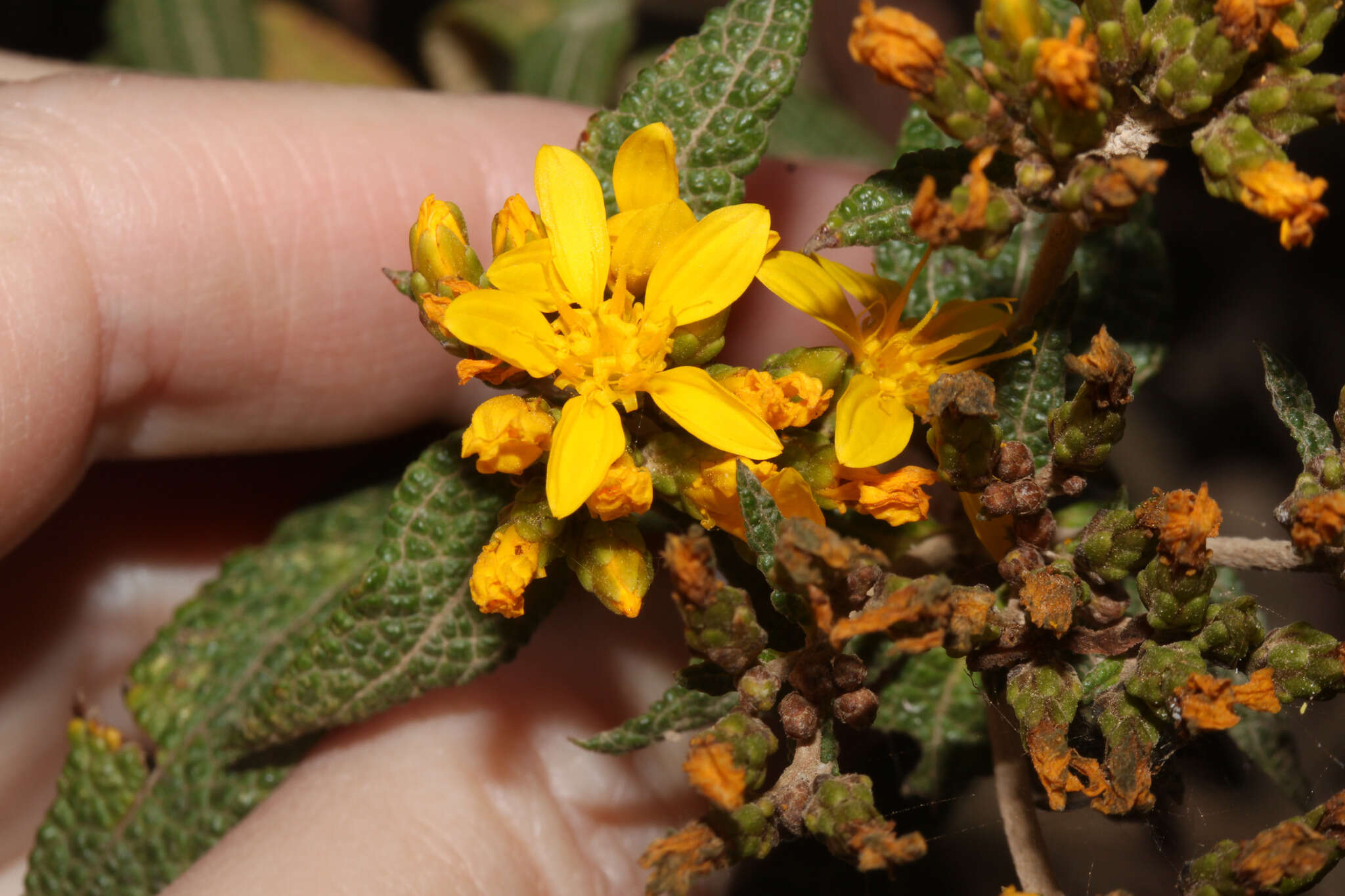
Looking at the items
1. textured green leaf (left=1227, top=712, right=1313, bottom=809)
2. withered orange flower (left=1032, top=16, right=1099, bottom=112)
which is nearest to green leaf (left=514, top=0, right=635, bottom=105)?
withered orange flower (left=1032, top=16, right=1099, bottom=112)

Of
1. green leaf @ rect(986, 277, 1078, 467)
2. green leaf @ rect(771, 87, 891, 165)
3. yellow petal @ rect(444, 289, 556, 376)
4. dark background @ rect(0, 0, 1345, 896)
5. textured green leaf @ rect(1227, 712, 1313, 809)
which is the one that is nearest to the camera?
yellow petal @ rect(444, 289, 556, 376)

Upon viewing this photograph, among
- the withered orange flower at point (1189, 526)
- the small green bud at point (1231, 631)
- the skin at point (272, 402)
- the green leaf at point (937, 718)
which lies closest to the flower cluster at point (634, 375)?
the withered orange flower at point (1189, 526)

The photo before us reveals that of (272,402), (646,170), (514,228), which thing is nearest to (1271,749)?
(646,170)

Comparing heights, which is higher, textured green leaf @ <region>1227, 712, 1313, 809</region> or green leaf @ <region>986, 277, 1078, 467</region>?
green leaf @ <region>986, 277, 1078, 467</region>

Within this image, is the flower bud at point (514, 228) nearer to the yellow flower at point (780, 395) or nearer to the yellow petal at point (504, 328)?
the yellow petal at point (504, 328)

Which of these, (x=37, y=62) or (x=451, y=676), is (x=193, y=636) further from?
(x=37, y=62)

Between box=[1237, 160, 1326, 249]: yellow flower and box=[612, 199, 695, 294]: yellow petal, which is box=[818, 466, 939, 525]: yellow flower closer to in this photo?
box=[612, 199, 695, 294]: yellow petal
